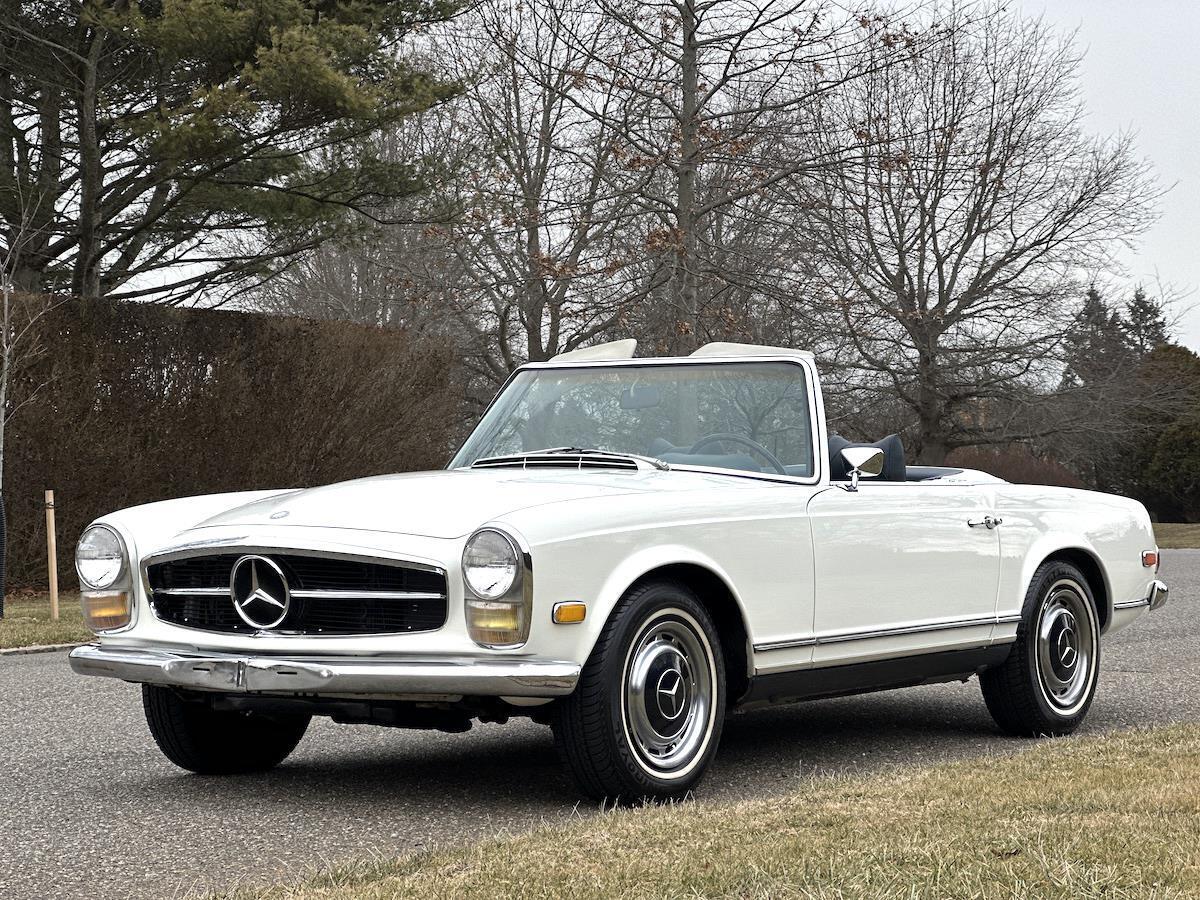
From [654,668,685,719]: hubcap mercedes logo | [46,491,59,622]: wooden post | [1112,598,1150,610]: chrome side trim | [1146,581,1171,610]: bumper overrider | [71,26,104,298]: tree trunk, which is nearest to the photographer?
[654,668,685,719]: hubcap mercedes logo

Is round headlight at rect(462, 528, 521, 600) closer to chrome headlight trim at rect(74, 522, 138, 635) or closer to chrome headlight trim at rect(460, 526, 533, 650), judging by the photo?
chrome headlight trim at rect(460, 526, 533, 650)

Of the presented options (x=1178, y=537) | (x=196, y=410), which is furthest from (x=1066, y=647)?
(x=1178, y=537)

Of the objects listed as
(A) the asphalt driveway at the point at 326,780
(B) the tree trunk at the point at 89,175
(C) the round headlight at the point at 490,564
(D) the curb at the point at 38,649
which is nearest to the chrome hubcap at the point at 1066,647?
(A) the asphalt driveway at the point at 326,780

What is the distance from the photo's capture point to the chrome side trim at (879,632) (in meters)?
6.14

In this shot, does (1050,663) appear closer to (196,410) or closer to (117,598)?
(117,598)

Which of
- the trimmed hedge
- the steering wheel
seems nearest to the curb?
the trimmed hedge

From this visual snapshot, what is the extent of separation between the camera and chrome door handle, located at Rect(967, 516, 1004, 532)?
722 centimetres

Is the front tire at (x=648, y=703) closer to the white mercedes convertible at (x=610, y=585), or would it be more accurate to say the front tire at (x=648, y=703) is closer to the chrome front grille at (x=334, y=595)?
the white mercedes convertible at (x=610, y=585)

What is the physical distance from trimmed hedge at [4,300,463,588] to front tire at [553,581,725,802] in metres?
13.6

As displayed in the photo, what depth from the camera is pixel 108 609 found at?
609cm

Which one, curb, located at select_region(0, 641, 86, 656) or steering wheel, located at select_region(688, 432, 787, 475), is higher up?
steering wheel, located at select_region(688, 432, 787, 475)

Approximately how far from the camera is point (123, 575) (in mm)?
6078

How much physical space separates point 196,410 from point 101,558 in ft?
46.5

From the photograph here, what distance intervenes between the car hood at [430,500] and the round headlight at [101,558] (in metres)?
0.32
